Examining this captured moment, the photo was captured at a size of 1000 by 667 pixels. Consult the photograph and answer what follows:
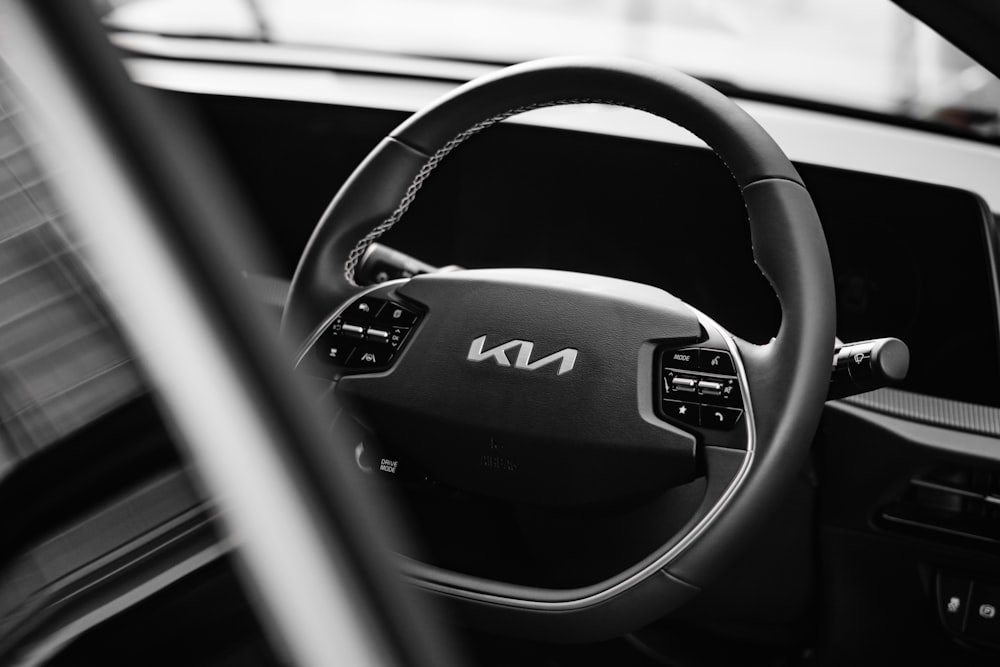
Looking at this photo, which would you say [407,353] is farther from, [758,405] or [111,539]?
[111,539]

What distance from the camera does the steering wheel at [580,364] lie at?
3.04 ft

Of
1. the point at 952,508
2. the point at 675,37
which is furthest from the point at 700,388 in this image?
the point at 675,37

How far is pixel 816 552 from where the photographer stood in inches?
53.9

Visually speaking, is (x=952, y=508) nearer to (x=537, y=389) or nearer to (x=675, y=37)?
(x=537, y=389)

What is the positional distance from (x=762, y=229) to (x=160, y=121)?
0.64 meters

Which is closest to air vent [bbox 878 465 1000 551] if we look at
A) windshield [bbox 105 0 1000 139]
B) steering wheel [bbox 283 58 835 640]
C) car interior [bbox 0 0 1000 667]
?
car interior [bbox 0 0 1000 667]

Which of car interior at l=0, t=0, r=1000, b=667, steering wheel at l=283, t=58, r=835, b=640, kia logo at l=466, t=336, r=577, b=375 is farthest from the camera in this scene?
kia logo at l=466, t=336, r=577, b=375

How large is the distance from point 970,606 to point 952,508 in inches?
5.2

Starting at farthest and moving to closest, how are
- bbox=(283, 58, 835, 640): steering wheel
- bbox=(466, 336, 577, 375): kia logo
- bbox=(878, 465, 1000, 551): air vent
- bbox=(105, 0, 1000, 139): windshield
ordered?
bbox=(105, 0, 1000, 139): windshield → bbox=(878, 465, 1000, 551): air vent → bbox=(466, 336, 577, 375): kia logo → bbox=(283, 58, 835, 640): steering wheel

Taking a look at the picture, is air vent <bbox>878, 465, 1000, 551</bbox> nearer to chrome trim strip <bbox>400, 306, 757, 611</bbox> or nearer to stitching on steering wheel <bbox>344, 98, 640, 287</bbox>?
chrome trim strip <bbox>400, 306, 757, 611</bbox>

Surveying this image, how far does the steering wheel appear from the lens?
3.04ft

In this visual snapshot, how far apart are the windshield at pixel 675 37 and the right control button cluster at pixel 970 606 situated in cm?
67

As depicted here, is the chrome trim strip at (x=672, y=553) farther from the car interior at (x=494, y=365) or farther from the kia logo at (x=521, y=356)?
the kia logo at (x=521, y=356)

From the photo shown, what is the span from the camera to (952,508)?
127 centimetres
